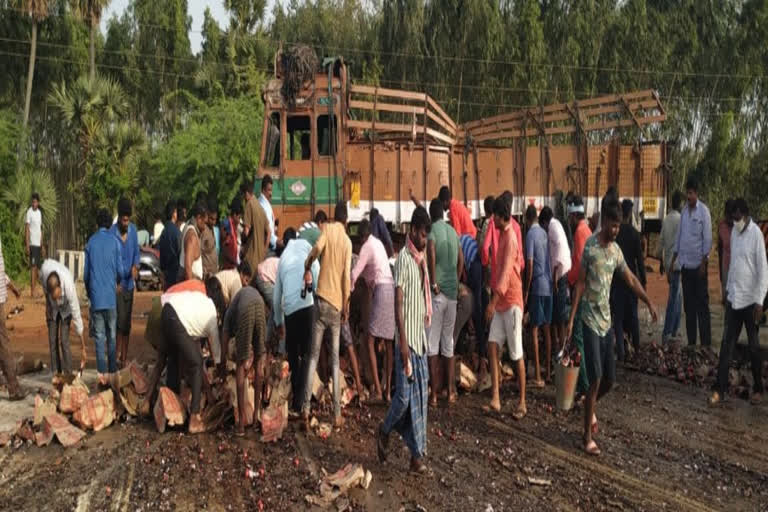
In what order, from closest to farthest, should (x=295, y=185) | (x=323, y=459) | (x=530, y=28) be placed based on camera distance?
(x=323, y=459)
(x=295, y=185)
(x=530, y=28)

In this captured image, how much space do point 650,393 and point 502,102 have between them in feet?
75.3

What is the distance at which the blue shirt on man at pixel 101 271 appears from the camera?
843 centimetres

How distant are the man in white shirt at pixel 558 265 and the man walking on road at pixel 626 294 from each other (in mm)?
797

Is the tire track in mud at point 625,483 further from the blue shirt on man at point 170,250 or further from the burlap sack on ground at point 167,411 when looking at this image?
the blue shirt on man at point 170,250

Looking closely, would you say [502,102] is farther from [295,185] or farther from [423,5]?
[295,185]

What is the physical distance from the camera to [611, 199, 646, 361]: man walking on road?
950 cm

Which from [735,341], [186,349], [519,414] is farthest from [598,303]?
[186,349]

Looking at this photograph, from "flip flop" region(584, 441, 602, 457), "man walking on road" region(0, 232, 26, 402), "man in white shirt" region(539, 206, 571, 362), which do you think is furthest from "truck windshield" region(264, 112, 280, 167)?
"flip flop" region(584, 441, 602, 457)

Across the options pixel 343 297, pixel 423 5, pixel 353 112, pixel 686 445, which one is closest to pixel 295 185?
pixel 353 112

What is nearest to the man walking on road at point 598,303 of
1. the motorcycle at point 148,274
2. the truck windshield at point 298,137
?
the truck windshield at point 298,137

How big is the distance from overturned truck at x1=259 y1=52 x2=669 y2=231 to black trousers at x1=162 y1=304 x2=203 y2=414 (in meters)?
4.65

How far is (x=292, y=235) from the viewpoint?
8664mm

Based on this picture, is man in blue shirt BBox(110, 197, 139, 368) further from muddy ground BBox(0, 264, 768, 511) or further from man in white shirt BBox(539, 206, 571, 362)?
man in white shirt BBox(539, 206, 571, 362)

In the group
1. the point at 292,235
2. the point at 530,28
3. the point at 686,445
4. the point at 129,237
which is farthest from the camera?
the point at 530,28
